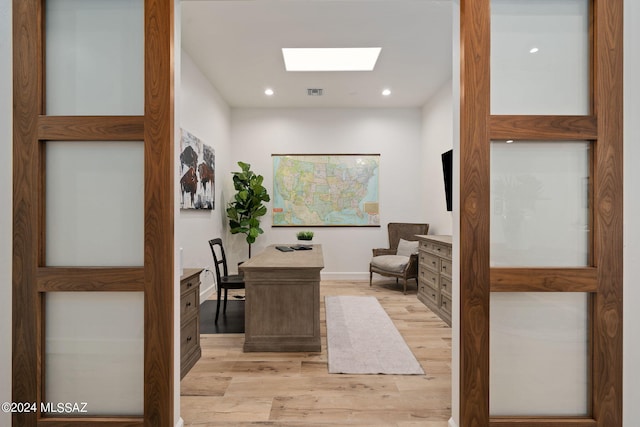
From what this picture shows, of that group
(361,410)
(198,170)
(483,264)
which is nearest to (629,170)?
(483,264)

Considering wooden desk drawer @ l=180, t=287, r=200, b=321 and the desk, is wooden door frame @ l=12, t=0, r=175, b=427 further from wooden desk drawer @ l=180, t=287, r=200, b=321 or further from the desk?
the desk

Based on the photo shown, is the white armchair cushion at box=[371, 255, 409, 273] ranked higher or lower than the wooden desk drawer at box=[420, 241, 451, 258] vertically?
lower

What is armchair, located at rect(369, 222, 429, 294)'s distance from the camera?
5.17 m

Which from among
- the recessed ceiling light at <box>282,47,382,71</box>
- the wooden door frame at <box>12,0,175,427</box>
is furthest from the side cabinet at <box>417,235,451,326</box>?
the wooden door frame at <box>12,0,175,427</box>

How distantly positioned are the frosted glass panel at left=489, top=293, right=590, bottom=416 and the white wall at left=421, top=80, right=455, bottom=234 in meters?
3.40

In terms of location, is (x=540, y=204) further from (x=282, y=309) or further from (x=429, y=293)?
(x=429, y=293)

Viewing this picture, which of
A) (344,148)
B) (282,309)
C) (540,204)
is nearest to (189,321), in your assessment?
(282,309)

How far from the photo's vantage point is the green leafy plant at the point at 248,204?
565cm

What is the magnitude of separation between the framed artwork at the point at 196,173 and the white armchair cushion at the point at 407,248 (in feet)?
10.2

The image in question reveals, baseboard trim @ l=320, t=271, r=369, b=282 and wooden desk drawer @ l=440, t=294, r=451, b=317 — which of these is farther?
baseboard trim @ l=320, t=271, r=369, b=282

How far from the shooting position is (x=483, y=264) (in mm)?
→ 1553

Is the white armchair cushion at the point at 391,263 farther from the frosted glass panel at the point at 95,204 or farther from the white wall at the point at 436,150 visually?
the frosted glass panel at the point at 95,204

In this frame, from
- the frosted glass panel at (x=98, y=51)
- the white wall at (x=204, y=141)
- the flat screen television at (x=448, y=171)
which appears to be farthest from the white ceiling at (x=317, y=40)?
the frosted glass panel at (x=98, y=51)

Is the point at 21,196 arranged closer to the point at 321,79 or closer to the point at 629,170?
the point at 629,170
